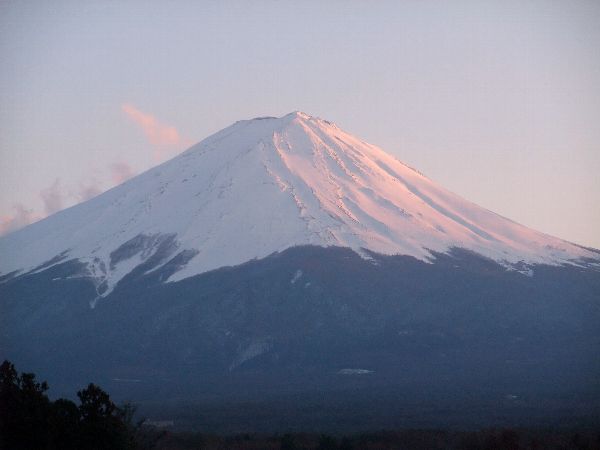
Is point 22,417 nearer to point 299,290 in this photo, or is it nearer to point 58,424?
point 58,424

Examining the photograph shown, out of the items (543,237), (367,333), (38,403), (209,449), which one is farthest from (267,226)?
(38,403)

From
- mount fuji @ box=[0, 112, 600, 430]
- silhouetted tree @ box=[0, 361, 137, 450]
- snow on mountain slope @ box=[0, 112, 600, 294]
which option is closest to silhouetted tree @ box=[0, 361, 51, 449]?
silhouetted tree @ box=[0, 361, 137, 450]

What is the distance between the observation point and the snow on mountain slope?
5394 inches

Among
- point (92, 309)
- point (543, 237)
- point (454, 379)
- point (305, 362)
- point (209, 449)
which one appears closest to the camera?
point (209, 449)

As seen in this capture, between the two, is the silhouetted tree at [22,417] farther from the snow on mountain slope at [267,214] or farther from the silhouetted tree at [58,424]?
the snow on mountain slope at [267,214]

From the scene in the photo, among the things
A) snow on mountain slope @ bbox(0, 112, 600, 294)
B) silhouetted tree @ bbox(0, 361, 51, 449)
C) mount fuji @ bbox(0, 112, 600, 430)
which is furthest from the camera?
snow on mountain slope @ bbox(0, 112, 600, 294)

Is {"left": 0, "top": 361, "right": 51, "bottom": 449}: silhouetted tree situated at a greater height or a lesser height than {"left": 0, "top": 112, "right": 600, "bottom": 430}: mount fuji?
lesser

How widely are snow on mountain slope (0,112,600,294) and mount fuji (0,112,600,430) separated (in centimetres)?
28

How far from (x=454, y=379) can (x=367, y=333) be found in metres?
15.2

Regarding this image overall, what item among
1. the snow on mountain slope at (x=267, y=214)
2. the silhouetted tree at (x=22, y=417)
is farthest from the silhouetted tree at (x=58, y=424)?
the snow on mountain slope at (x=267, y=214)

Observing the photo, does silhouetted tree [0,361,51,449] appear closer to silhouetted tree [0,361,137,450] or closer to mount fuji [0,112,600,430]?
silhouetted tree [0,361,137,450]

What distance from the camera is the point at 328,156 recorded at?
154375 mm

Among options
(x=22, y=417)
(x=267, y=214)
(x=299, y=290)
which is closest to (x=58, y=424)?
(x=22, y=417)

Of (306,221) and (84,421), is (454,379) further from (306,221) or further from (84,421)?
(84,421)
